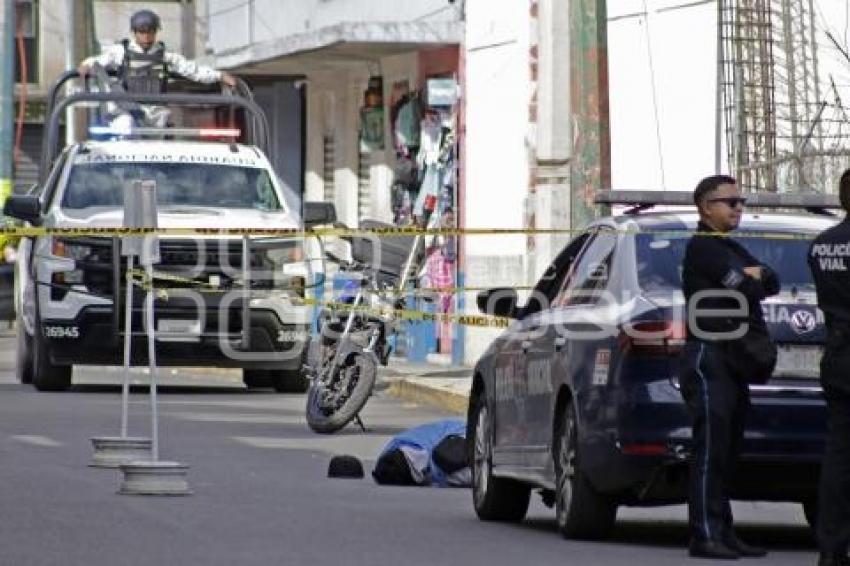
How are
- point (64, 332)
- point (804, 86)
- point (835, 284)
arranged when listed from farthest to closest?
1. point (64, 332)
2. point (804, 86)
3. point (835, 284)

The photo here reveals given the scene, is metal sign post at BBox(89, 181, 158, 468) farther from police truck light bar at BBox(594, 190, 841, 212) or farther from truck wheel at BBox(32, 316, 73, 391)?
truck wheel at BBox(32, 316, 73, 391)

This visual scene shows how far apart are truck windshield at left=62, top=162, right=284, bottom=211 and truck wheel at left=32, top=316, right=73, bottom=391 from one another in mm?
1287

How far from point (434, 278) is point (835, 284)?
20962 mm

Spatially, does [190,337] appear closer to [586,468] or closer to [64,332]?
[64,332]

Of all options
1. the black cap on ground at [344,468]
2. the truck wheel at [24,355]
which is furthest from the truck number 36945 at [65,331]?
the black cap on ground at [344,468]

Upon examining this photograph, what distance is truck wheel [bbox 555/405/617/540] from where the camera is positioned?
1237 centimetres

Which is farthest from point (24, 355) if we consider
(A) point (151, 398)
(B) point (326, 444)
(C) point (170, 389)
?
(A) point (151, 398)

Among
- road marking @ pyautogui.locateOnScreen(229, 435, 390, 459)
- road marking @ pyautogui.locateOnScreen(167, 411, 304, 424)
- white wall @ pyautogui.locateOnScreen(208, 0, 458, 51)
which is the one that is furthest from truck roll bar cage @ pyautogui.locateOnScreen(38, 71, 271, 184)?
road marking @ pyautogui.locateOnScreen(229, 435, 390, 459)

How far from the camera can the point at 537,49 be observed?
28328mm

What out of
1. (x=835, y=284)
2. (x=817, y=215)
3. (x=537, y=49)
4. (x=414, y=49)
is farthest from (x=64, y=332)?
(x=835, y=284)

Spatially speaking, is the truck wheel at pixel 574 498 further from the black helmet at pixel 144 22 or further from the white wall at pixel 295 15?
the white wall at pixel 295 15

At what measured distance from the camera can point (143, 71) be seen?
28.0 meters

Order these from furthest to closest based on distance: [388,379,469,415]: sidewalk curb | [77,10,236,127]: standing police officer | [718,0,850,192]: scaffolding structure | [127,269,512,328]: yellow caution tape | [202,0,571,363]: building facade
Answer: [77,10,236,127]: standing police officer, [202,0,571,363]: building facade, [388,379,469,415]: sidewalk curb, [718,0,850,192]: scaffolding structure, [127,269,512,328]: yellow caution tape

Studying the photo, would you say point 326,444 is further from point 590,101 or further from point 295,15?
point 295,15
